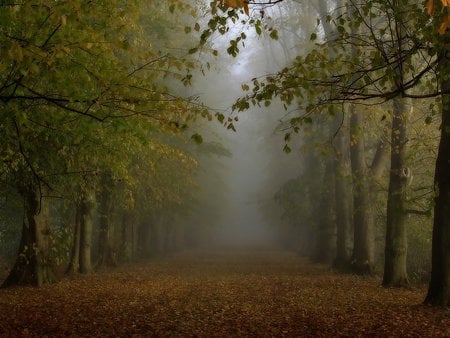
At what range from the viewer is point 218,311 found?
29.7 feet

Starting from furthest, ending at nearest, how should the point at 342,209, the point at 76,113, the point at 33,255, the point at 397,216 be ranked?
the point at 342,209 → the point at 397,216 → the point at 33,255 → the point at 76,113

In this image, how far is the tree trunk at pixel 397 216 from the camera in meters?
12.7

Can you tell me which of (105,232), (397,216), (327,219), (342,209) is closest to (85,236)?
(105,232)

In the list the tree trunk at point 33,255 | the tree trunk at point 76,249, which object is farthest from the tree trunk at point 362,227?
the tree trunk at point 33,255

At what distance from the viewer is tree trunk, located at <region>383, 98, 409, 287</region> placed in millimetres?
12727

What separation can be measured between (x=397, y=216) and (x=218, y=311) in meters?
6.69

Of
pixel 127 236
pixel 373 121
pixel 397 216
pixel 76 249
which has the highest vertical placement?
pixel 373 121

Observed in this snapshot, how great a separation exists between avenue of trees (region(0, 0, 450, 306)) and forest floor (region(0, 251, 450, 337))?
116 cm

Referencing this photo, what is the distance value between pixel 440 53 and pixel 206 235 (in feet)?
168

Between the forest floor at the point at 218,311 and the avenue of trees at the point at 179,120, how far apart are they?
1160 millimetres

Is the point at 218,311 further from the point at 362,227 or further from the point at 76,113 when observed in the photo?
the point at 362,227

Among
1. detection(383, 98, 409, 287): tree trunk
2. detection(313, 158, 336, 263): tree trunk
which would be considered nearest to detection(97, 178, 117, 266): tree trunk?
detection(313, 158, 336, 263): tree trunk

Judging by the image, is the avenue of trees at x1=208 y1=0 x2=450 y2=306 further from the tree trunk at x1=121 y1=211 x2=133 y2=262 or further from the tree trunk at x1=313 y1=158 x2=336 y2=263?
the tree trunk at x1=121 y1=211 x2=133 y2=262

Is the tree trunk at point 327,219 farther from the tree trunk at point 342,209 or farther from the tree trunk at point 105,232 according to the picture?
the tree trunk at point 105,232
